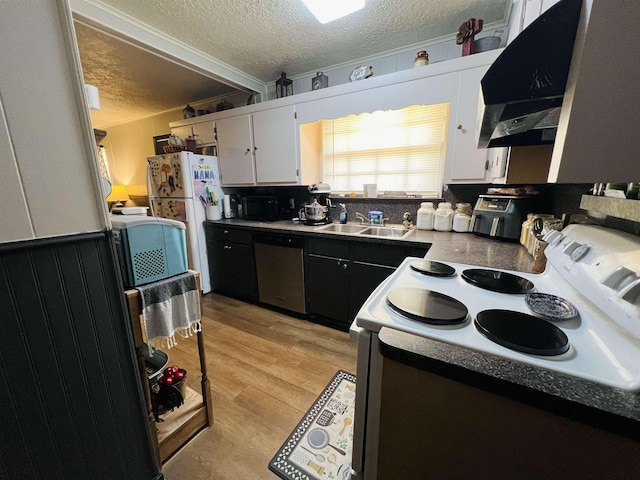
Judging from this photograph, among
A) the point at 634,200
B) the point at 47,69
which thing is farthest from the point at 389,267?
the point at 47,69

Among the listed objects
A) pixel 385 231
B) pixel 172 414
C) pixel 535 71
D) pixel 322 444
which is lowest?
pixel 322 444

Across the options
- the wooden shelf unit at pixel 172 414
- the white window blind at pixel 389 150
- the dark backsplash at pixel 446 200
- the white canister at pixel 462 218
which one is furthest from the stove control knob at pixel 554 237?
the wooden shelf unit at pixel 172 414

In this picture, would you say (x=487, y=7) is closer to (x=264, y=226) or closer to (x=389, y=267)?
(x=389, y=267)

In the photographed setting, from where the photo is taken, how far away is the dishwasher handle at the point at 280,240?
2.30 meters

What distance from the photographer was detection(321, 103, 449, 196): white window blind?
225 cm

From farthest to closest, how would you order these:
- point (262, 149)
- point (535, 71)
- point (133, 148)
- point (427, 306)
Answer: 1. point (133, 148)
2. point (262, 149)
3. point (427, 306)
4. point (535, 71)

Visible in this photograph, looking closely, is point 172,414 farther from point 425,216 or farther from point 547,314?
point 425,216

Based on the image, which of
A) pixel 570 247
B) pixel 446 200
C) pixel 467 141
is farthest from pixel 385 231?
pixel 570 247

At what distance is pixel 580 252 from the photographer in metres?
0.73

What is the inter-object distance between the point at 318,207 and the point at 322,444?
74.2 inches

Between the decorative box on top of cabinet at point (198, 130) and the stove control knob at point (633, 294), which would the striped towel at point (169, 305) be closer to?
the stove control knob at point (633, 294)

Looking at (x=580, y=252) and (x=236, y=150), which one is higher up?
(x=236, y=150)

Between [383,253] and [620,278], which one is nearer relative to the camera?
[620,278]

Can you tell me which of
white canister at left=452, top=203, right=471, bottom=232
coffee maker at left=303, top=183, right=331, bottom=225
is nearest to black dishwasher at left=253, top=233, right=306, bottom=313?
coffee maker at left=303, top=183, right=331, bottom=225
